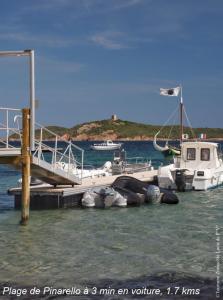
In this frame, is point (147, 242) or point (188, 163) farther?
point (188, 163)

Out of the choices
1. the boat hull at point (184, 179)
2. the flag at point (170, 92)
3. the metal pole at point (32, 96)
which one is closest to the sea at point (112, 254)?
the metal pole at point (32, 96)

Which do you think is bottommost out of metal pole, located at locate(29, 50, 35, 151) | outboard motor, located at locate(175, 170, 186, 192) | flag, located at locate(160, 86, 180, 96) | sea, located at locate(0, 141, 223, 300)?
sea, located at locate(0, 141, 223, 300)

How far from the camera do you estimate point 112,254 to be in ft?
47.6

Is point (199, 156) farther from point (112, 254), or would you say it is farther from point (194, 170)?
point (112, 254)

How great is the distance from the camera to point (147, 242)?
16.1m

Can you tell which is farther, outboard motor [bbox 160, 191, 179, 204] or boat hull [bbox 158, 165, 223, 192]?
boat hull [bbox 158, 165, 223, 192]

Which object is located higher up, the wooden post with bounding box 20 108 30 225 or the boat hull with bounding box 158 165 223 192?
the wooden post with bounding box 20 108 30 225

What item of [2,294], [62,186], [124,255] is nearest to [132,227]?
[124,255]

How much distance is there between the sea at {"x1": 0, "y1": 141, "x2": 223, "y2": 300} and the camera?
11.4 m

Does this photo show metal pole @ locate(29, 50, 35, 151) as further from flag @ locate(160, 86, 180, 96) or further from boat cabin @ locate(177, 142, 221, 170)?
flag @ locate(160, 86, 180, 96)


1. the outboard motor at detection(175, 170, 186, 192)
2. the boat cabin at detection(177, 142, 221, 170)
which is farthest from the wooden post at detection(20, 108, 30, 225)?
the boat cabin at detection(177, 142, 221, 170)

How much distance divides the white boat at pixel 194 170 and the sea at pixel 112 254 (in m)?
7.76

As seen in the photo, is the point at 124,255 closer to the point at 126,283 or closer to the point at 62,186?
the point at 126,283

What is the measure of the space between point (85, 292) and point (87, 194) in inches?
500
